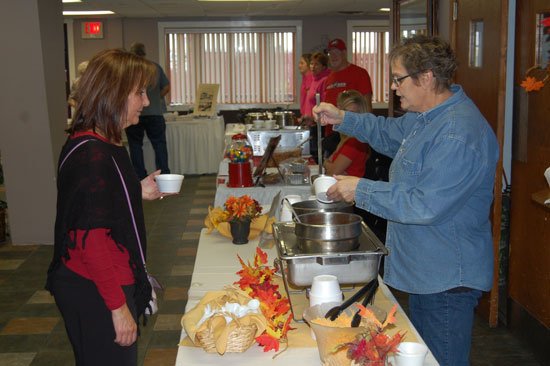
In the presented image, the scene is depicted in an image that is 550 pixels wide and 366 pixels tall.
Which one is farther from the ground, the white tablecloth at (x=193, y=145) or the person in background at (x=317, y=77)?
the person in background at (x=317, y=77)

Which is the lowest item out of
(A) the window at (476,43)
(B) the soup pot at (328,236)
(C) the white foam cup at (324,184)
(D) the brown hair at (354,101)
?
(B) the soup pot at (328,236)

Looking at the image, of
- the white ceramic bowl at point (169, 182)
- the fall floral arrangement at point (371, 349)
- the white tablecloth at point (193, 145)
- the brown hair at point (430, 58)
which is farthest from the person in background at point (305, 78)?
the fall floral arrangement at point (371, 349)

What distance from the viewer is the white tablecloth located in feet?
24.6

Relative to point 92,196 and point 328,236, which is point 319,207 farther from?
point 92,196

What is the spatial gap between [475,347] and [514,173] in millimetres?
867

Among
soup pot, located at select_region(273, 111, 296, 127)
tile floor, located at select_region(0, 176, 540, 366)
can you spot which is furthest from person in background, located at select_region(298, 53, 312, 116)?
tile floor, located at select_region(0, 176, 540, 366)

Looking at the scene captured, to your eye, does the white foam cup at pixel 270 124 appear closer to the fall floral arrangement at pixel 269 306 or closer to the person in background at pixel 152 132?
the person in background at pixel 152 132

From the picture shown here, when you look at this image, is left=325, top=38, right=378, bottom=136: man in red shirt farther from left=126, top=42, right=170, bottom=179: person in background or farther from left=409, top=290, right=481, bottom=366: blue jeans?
left=409, top=290, right=481, bottom=366: blue jeans

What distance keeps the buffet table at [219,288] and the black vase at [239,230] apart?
0.03m

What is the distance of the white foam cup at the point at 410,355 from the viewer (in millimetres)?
1216

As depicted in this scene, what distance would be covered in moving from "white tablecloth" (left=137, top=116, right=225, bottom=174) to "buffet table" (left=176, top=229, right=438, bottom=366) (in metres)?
5.05

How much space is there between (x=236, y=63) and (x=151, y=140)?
334 centimetres

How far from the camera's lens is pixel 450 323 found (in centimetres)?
167

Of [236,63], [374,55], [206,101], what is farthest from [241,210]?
[374,55]
